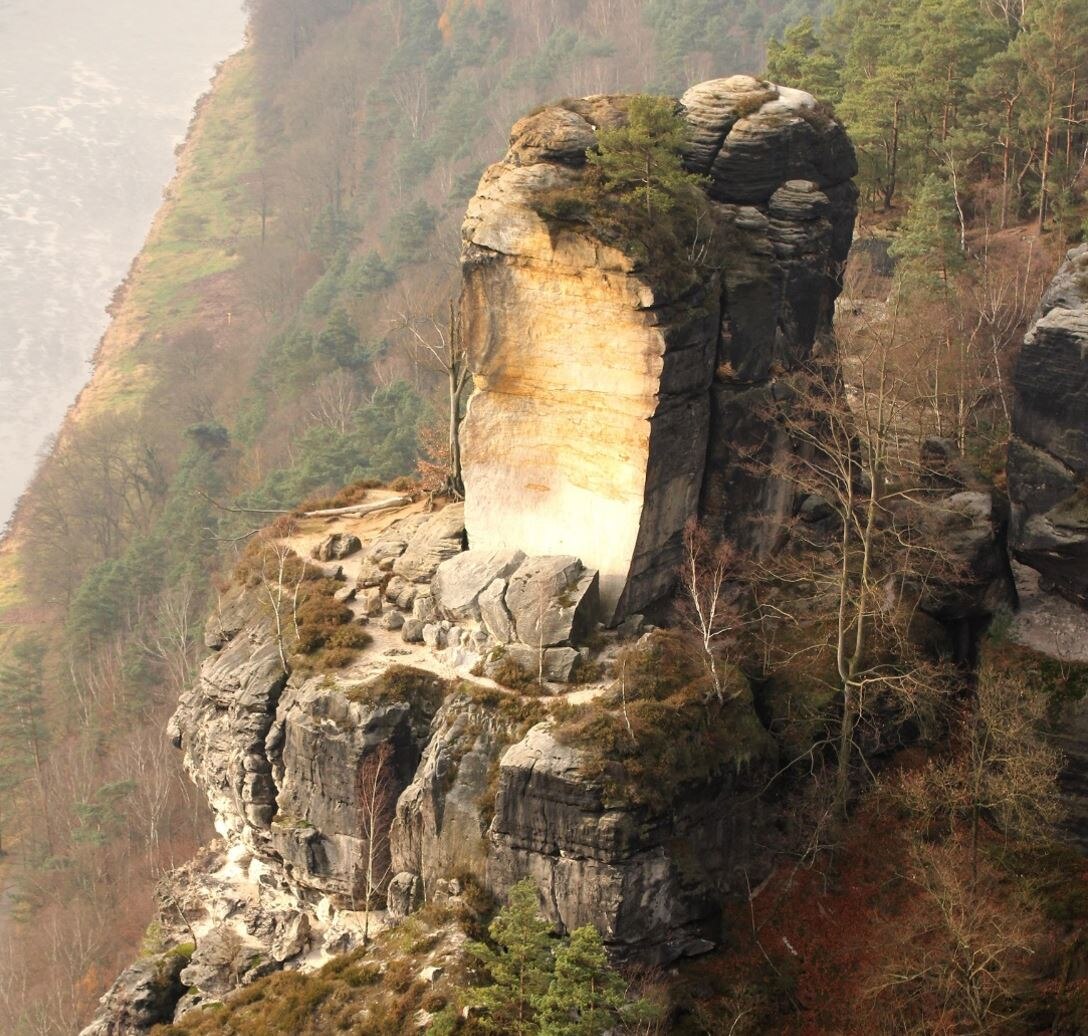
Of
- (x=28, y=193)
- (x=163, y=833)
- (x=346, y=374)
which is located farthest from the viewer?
(x=28, y=193)

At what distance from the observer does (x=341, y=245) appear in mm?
96250

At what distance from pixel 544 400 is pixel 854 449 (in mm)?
7879

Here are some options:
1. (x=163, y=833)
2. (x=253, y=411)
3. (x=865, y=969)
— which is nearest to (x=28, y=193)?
(x=253, y=411)

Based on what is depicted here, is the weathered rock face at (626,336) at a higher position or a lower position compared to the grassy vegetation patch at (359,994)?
higher

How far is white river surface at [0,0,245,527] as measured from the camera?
304ft

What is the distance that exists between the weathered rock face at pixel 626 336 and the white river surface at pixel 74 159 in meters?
62.1

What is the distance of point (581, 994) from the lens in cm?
2330

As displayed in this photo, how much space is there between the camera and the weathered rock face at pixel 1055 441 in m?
28.4

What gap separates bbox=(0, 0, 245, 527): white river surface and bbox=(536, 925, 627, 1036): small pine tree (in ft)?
225

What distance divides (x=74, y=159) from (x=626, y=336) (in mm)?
92802

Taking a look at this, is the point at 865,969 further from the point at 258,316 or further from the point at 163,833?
the point at 258,316

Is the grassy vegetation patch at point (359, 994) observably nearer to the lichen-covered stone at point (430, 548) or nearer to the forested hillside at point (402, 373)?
the forested hillside at point (402, 373)

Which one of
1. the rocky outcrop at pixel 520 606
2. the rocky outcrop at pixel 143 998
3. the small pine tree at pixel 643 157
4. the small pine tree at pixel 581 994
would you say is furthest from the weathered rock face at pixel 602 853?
the small pine tree at pixel 643 157

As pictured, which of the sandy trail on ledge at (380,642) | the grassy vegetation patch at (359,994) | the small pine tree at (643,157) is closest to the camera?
the grassy vegetation patch at (359,994)
